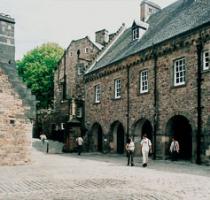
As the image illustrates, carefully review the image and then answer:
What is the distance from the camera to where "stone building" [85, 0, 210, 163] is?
19453 millimetres

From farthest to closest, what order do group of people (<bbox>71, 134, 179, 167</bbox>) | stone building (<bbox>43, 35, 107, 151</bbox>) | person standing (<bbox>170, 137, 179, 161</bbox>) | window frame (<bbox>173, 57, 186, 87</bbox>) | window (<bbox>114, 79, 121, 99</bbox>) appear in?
1. stone building (<bbox>43, 35, 107, 151</bbox>)
2. window (<bbox>114, 79, 121, 99</bbox>)
3. window frame (<bbox>173, 57, 186, 87</bbox>)
4. person standing (<bbox>170, 137, 179, 161</bbox>)
5. group of people (<bbox>71, 134, 179, 167</bbox>)

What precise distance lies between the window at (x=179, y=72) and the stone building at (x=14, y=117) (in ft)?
27.9

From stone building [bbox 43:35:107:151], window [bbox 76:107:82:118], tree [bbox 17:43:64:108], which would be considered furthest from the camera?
tree [bbox 17:43:64:108]

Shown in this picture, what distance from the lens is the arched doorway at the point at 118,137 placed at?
27828 millimetres

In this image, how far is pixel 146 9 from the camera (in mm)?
31484

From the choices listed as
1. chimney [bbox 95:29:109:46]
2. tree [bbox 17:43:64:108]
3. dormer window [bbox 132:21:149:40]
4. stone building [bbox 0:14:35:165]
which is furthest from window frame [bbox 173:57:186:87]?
tree [bbox 17:43:64:108]

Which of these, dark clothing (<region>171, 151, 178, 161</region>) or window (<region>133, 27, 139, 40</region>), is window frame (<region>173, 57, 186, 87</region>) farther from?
window (<region>133, 27, 139, 40</region>)

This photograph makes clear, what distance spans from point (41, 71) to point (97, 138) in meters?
21.5

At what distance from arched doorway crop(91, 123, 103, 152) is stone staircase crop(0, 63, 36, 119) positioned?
12579 millimetres

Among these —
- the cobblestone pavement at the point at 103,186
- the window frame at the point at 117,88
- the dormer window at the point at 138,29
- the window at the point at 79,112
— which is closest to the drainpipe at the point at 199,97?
the cobblestone pavement at the point at 103,186

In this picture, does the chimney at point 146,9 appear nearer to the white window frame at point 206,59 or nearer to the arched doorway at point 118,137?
the arched doorway at point 118,137

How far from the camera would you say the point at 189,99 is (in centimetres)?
2000

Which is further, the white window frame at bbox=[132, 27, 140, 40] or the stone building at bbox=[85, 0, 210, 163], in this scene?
the white window frame at bbox=[132, 27, 140, 40]

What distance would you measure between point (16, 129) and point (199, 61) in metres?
10.3
